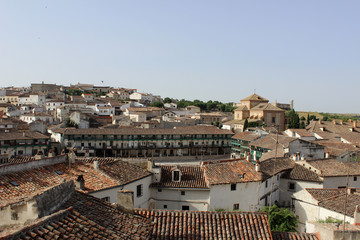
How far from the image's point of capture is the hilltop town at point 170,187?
27.7 ft

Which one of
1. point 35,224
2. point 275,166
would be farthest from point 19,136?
point 35,224

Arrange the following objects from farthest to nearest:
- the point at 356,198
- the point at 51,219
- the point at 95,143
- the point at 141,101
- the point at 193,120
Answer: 1. the point at 141,101
2. the point at 193,120
3. the point at 95,143
4. the point at 356,198
5. the point at 51,219

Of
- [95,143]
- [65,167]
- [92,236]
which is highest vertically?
[92,236]

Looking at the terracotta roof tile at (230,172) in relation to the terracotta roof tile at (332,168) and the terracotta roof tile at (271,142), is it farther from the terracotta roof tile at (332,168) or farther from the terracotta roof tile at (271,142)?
the terracotta roof tile at (271,142)

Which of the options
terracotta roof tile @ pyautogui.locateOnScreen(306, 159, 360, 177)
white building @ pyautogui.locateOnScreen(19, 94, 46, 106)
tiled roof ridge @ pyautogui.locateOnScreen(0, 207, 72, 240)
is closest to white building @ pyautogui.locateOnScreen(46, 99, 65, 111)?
white building @ pyautogui.locateOnScreen(19, 94, 46, 106)

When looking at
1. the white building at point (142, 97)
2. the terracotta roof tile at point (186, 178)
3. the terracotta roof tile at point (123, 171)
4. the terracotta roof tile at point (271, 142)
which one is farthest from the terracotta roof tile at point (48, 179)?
the white building at point (142, 97)

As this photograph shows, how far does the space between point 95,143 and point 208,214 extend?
50.8m

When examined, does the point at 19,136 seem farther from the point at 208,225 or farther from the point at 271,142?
the point at 208,225

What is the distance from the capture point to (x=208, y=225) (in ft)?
37.5

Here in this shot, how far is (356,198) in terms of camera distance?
21.3 m

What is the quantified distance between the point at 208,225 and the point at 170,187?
12894 mm

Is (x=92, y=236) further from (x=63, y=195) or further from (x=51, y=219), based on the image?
(x=63, y=195)

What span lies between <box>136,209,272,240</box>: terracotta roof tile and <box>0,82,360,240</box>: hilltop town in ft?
0.12

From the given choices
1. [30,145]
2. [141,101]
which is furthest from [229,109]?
[30,145]
